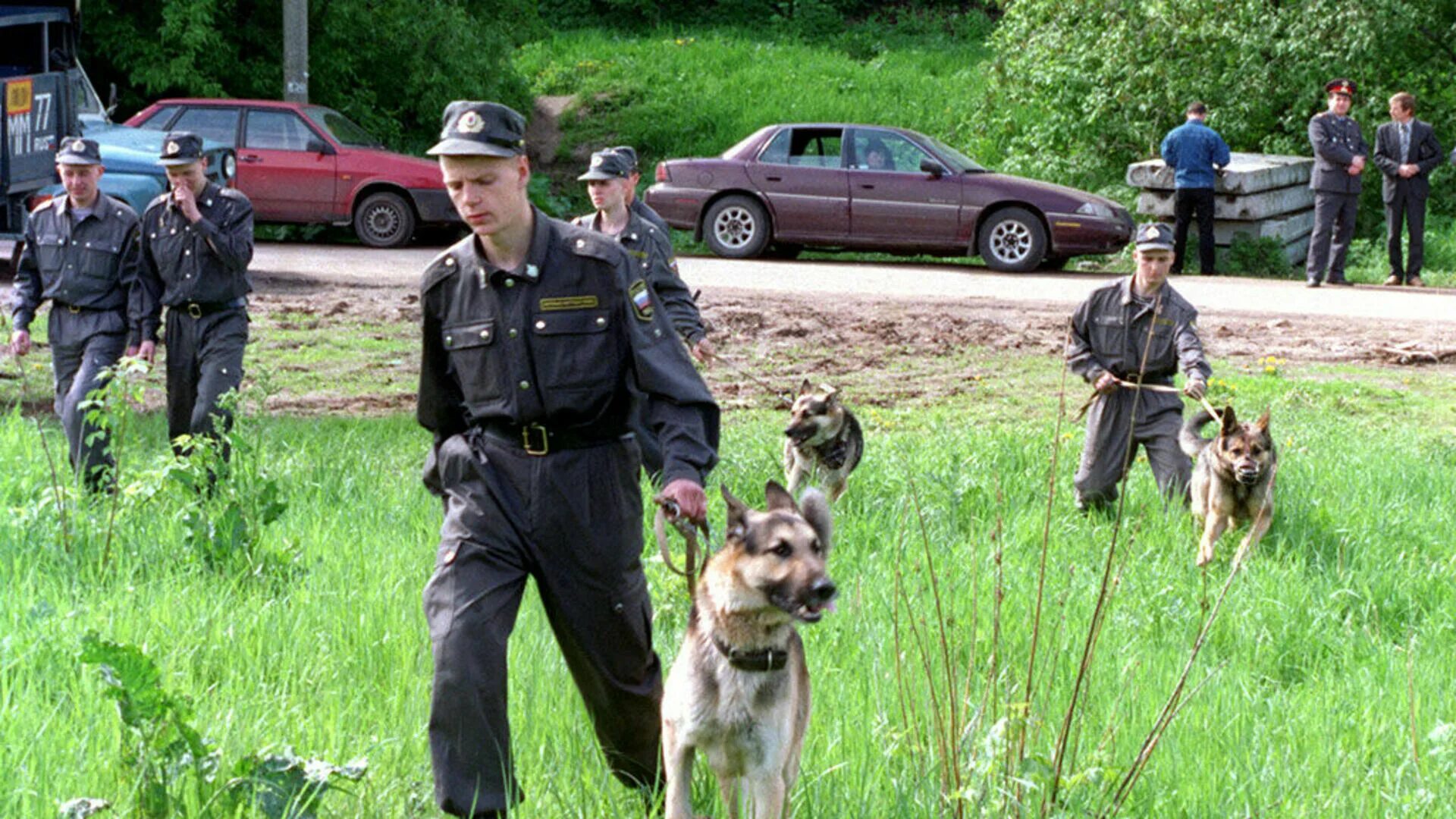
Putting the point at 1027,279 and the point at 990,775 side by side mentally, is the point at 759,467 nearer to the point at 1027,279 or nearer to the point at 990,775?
the point at 990,775

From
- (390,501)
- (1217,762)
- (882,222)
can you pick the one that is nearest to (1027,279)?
(882,222)

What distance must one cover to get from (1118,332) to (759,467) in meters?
2.07

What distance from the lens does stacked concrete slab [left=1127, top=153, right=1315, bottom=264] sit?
21.4 metres

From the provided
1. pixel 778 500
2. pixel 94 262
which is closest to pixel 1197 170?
pixel 94 262

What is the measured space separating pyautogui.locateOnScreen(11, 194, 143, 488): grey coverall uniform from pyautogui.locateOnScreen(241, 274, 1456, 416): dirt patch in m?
2.97

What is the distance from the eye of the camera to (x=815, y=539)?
464cm

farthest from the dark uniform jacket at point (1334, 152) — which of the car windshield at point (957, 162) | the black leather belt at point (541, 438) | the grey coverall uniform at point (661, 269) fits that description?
the black leather belt at point (541, 438)

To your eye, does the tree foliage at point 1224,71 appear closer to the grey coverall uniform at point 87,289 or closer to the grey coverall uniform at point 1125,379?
the grey coverall uniform at point 1125,379

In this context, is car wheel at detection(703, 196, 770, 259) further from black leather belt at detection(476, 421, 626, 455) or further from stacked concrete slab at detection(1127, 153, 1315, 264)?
black leather belt at detection(476, 421, 626, 455)

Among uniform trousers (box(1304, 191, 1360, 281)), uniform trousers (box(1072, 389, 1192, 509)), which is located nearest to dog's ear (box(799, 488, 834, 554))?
uniform trousers (box(1072, 389, 1192, 509))

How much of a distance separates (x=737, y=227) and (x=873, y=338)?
18.7 feet

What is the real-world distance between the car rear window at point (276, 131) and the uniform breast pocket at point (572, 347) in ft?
58.2

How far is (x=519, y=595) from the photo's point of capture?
16.3 ft

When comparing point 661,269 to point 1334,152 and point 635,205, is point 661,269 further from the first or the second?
point 1334,152
